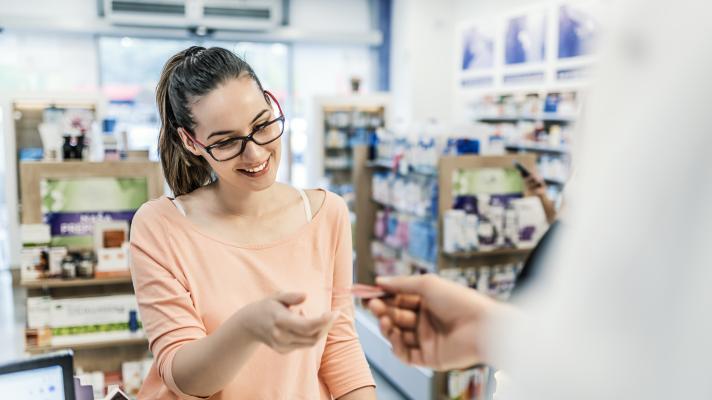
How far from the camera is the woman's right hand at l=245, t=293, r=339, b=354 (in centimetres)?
97

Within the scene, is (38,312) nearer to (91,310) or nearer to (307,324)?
(91,310)

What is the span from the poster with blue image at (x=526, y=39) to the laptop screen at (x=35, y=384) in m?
8.27

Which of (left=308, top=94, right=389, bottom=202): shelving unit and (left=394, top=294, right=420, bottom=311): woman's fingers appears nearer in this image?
(left=394, top=294, right=420, bottom=311): woman's fingers

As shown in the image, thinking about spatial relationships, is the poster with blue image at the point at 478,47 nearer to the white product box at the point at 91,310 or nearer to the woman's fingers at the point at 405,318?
the white product box at the point at 91,310

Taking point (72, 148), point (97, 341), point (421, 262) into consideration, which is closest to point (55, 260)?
point (97, 341)

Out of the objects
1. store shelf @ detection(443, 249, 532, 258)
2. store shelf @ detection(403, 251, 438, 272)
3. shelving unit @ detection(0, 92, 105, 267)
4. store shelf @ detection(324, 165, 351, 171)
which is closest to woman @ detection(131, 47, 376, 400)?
store shelf @ detection(443, 249, 532, 258)

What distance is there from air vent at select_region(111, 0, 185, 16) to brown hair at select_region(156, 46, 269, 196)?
918cm

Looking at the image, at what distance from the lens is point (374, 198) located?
17.6 feet

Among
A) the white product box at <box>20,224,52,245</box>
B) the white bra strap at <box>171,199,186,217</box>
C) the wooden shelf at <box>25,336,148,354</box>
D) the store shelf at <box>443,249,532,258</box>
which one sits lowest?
the wooden shelf at <box>25,336,148,354</box>

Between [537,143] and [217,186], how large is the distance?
7.14 m

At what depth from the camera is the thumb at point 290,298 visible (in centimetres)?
104

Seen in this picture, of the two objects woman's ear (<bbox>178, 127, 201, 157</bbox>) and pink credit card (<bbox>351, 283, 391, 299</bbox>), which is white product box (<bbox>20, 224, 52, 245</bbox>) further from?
pink credit card (<bbox>351, 283, 391, 299</bbox>)

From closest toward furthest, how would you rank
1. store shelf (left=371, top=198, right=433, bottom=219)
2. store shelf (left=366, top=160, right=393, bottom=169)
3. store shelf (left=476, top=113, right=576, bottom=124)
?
1. store shelf (left=371, top=198, right=433, bottom=219)
2. store shelf (left=366, top=160, right=393, bottom=169)
3. store shelf (left=476, top=113, right=576, bottom=124)

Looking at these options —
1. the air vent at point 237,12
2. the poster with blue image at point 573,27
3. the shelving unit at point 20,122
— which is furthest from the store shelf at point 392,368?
the air vent at point 237,12
